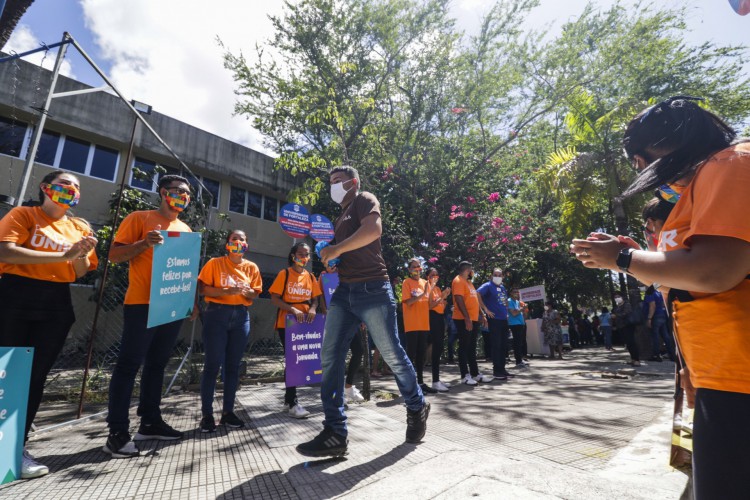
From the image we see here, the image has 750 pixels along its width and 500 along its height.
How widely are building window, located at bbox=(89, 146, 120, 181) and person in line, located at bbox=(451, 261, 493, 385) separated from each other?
11.8 m

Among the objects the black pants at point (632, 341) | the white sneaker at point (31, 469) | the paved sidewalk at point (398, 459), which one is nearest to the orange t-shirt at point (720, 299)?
the paved sidewalk at point (398, 459)

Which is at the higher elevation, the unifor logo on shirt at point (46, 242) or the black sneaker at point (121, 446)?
the unifor logo on shirt at point (46, 242)

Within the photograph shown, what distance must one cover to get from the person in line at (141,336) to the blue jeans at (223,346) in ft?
0.96

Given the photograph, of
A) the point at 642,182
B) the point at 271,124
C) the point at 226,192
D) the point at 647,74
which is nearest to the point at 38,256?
the point at 642,182

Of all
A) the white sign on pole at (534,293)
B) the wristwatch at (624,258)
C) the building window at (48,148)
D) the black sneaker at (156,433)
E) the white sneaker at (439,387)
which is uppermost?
the building window at (48,148)

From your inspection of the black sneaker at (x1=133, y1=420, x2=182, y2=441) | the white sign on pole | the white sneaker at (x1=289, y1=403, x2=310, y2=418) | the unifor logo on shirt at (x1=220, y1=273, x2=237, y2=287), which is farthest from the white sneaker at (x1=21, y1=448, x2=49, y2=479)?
the white sign on pole

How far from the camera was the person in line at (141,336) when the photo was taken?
292 centimetres

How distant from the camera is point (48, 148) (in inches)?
440

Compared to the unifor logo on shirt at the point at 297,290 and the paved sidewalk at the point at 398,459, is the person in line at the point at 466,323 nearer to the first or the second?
the paved sidewalk at the point at 398,459

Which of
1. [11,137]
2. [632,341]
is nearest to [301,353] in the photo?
[632,341]

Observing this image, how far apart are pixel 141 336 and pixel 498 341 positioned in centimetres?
545

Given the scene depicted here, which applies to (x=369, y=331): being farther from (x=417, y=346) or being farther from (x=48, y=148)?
Result: (x=48, y=148)

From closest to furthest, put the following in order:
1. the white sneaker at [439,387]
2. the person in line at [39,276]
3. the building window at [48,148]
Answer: the person in line at [39,276] → the white sneaker at [439,387] → the building window at [48,148]

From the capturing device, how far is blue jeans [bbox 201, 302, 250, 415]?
3576 millimetres
